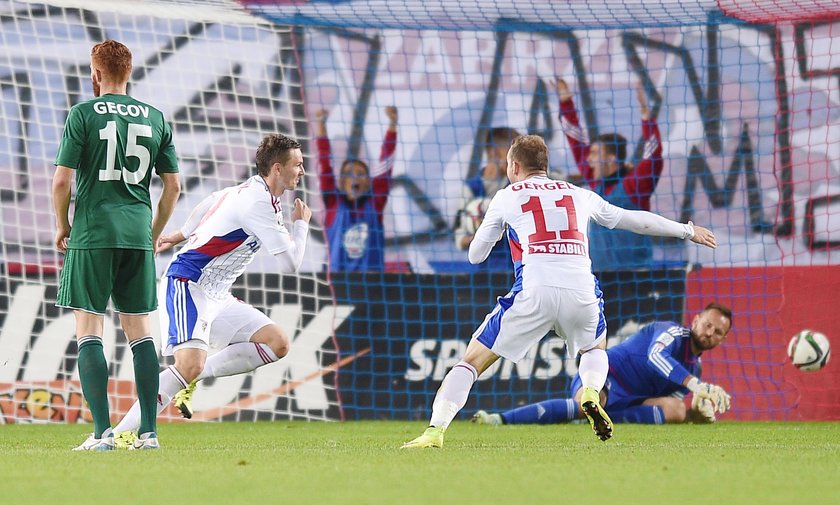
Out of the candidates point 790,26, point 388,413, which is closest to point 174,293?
point 388,413

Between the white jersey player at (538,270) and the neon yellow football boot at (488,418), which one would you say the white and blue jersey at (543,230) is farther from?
the neon yellow football boot at (488,418)

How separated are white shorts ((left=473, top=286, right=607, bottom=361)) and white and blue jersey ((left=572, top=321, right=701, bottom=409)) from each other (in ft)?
9.26

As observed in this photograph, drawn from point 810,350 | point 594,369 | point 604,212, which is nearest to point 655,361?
point 810,350

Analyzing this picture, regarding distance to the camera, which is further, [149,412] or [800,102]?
[800,102]

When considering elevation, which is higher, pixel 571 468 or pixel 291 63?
pixel 291 63

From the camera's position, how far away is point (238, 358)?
7.18 metres

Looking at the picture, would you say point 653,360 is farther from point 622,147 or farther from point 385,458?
point 385,458

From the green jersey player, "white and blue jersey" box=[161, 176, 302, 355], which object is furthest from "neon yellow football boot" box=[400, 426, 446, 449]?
"white and blue jersey" box=[161, 176, 302, 355]

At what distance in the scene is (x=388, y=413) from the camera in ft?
32.5

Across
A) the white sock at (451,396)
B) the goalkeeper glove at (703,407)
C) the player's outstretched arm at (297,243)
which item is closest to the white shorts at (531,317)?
the white sock at (451,396)

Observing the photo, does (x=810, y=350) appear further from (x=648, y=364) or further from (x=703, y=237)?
(x=703, y=237)

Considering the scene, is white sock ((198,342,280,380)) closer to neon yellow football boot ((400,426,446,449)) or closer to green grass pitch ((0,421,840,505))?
green grass pitch ((0,421,840,505))

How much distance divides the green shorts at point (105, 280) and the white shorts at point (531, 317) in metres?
1.61

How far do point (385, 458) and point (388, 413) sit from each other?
455 centimetres
